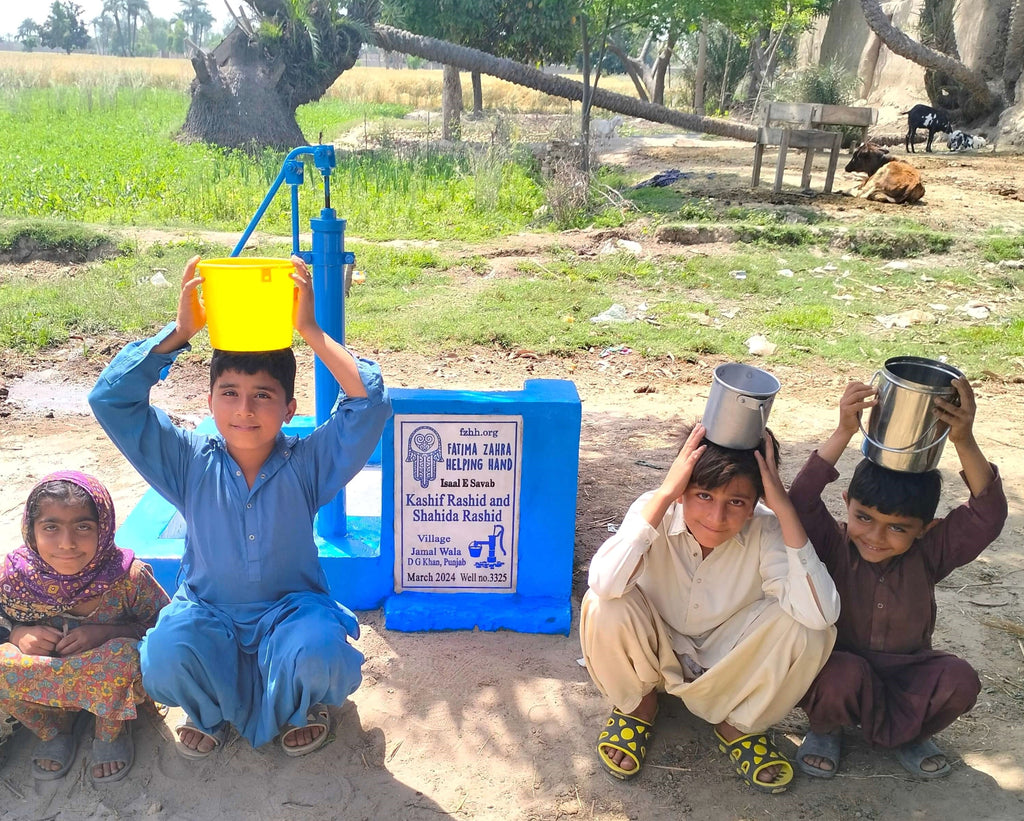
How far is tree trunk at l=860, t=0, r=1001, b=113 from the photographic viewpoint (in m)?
14.5

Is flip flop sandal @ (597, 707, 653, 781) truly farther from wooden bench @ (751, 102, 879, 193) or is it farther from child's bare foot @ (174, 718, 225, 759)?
wooden bench @ (751, 102, 879, 193)

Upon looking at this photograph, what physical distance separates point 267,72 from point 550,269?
383 inches

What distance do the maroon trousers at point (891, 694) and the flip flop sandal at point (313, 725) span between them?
129 cm

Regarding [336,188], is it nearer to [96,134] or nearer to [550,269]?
[550,269]

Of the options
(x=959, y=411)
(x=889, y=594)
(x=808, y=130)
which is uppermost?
(x=808, y=130)

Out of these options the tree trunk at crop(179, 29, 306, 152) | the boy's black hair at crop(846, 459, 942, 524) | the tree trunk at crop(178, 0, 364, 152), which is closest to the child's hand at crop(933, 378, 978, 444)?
the boy's black hair at crop(846, 459, 942, 524)

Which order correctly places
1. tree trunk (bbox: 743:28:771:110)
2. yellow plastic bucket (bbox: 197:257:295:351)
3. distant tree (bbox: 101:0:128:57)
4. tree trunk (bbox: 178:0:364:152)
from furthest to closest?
distant tree (bbox: 101:0:128:57) < tree trunk (bbox: 743:28:771:110) < tree trunk (bbox: 178:0:364:152) < yellow plastic bucket (bbox: 197:257:295:351)

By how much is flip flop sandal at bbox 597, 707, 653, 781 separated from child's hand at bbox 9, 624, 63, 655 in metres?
1.46

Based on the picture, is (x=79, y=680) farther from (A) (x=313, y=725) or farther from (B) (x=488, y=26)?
(B) (x=488, y=26)

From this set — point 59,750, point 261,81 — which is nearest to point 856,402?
point 59,750

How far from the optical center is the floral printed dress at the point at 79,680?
2240 mm

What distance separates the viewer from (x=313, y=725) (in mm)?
2416

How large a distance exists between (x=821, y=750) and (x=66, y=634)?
2016mm

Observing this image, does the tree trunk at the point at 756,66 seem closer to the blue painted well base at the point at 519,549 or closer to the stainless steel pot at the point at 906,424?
the blue painted well base at the point at 519,549
